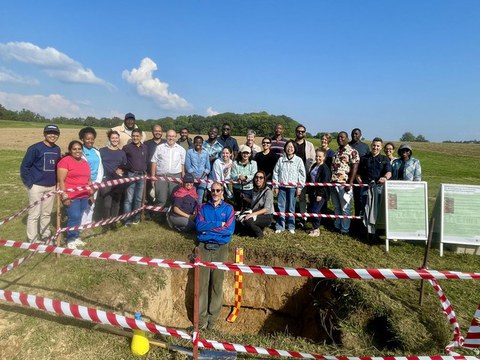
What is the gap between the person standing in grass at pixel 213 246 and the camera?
5492mm

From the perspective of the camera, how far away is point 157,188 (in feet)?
26.5

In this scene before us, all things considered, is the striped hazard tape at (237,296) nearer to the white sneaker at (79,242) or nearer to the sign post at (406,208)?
the white sneaker at (79,242)

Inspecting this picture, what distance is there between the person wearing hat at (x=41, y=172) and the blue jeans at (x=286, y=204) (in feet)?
16.1

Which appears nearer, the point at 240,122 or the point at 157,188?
the point at 157,188

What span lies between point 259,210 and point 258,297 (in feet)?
6.40

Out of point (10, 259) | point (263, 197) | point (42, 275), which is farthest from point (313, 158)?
point (10, 259)

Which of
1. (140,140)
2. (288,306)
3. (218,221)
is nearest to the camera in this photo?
(218,221)

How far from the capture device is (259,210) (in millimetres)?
7312

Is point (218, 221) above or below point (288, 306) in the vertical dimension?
above

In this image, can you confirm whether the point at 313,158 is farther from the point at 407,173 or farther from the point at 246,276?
the point at 246,276

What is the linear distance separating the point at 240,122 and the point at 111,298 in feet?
209

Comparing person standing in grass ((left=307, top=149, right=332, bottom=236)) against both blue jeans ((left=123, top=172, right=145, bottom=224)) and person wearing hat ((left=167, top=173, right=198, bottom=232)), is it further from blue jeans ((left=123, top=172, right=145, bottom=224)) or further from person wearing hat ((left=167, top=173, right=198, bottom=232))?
blue jeans ((left=123, top=172, right=145, bottom=224))

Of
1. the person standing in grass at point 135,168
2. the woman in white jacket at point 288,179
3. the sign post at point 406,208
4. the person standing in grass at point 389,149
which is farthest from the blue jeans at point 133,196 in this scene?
the person standing in grass at point 389,149

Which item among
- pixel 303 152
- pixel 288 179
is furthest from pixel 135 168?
pixel 303 152
